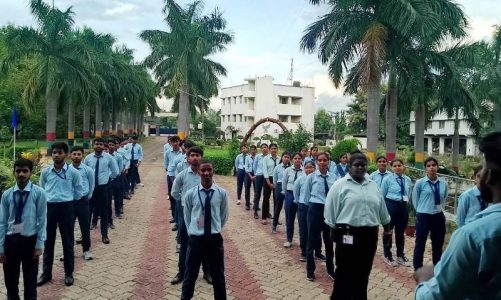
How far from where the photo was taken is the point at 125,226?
9.45 metres

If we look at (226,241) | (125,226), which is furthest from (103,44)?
(226,241)

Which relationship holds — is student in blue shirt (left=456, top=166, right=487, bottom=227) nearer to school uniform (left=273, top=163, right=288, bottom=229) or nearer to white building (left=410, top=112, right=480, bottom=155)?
school uniform (left=273, top=163, right=288, bottom=229)

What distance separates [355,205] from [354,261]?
61cm

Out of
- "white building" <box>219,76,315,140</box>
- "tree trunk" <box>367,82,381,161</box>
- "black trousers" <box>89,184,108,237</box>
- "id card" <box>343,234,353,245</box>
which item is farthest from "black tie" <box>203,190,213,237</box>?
"white building" <box>219,76,315,140</box>

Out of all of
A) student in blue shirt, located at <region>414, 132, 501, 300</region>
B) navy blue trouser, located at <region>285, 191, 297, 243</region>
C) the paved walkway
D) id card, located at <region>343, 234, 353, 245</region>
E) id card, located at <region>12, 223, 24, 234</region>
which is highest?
student in blue shirt, located at <region>414, 132, 501, 300</region>

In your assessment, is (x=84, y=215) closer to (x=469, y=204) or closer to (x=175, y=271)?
(x=175, y=271)

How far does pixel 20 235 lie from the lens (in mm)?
4539

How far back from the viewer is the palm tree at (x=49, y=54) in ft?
65.8

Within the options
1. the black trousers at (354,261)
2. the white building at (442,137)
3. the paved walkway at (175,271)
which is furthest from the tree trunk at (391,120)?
the white building at (442,137)

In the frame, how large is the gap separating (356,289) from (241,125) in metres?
52.3

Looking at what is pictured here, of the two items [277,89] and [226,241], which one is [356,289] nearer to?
[226,241]

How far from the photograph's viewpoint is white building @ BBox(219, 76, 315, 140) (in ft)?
176

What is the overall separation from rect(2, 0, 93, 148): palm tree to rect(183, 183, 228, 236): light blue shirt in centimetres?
1785

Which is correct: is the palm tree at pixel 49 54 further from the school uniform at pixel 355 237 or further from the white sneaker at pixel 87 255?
the school uniform at pixel 355 237
